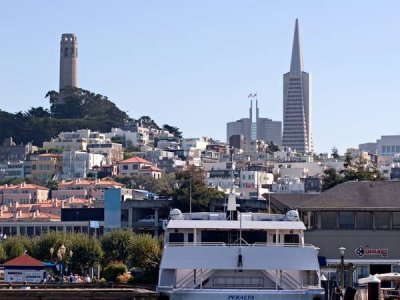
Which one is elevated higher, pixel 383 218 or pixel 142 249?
pixel 383 218

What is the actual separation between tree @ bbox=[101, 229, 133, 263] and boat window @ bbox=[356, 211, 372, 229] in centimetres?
2981

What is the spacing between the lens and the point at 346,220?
54.0 meters

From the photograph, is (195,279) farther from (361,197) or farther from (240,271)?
(361,197)

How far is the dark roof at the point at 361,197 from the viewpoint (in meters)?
53.4

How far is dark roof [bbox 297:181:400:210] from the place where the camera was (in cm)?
5344

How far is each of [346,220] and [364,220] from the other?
65 centimetres

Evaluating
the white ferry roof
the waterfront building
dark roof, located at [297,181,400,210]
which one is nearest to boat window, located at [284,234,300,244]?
the white ferry roof

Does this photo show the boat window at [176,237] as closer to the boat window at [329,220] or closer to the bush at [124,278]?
the bush at [124,278]

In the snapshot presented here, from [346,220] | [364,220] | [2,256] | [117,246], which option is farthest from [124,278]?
[117,246]

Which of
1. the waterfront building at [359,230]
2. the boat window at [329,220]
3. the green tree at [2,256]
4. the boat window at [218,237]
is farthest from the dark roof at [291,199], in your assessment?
the green tree at [2,256]

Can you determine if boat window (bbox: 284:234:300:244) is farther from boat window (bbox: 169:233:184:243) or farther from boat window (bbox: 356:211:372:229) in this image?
boat window (bbox: 356:211:372:229)

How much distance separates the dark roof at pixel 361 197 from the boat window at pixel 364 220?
0.43m

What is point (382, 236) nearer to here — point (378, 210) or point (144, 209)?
point (378, 210)

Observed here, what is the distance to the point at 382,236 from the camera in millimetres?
53375
